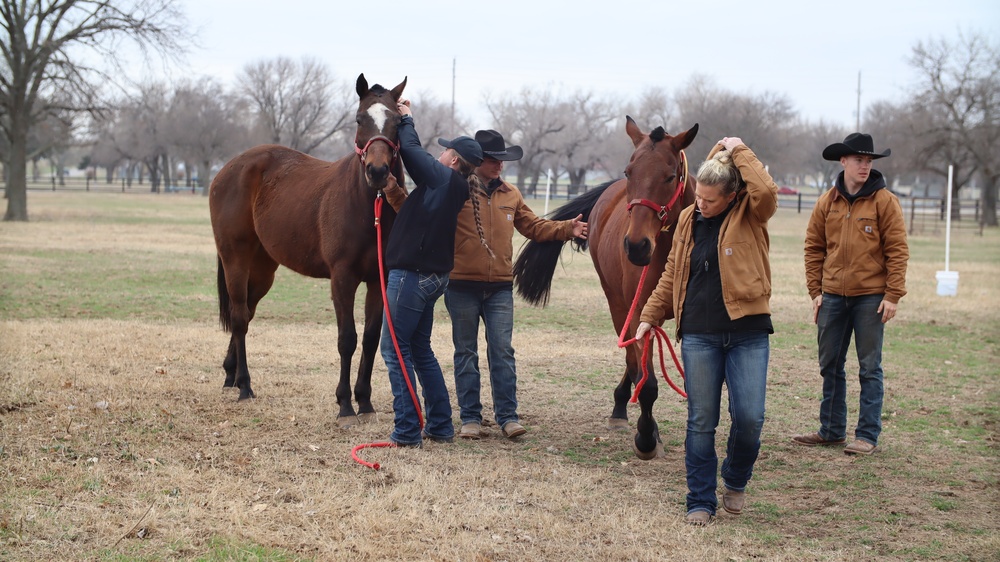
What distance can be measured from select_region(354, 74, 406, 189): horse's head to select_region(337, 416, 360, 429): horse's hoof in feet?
5.56

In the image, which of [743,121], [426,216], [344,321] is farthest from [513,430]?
[743,121]

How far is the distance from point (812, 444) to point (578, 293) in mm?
8446

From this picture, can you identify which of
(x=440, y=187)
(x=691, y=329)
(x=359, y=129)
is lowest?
(x=691, y=329)

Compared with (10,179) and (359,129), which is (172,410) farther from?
(10,179)

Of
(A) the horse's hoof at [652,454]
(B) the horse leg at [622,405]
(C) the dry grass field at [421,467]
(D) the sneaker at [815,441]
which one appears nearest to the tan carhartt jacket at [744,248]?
(C) the dry grass field at [421,467]

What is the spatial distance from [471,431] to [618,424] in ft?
3.81

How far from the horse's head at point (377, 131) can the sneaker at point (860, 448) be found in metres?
3.52

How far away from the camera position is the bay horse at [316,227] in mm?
5629

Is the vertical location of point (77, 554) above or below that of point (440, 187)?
below

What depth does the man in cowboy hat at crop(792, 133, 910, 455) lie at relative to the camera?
564cm

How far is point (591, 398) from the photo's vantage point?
7.24m

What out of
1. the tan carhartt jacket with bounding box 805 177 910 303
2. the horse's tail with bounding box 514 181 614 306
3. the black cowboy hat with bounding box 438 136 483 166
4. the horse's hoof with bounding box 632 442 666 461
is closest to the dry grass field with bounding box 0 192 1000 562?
the horse's hoof with bounding box 632 442 666 461

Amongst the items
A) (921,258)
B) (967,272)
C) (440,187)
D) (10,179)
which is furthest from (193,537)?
(10,179)

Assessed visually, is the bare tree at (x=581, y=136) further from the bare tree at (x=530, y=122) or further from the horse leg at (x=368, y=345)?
the horse leg at (x=368, y=345)
